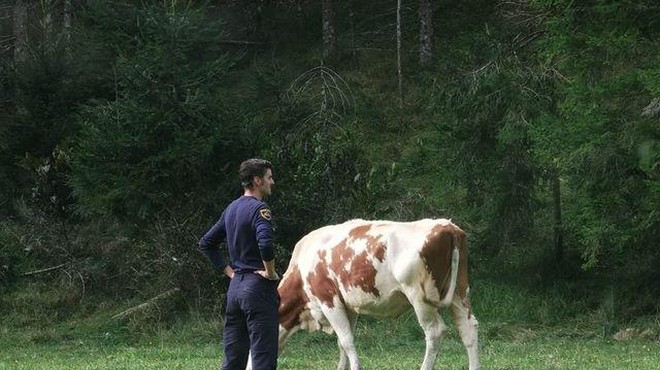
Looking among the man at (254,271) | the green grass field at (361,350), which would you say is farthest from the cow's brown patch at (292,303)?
the man at (254,271)

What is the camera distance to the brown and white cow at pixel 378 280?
1177cm

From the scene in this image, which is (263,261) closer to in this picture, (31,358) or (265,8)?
(31,358)

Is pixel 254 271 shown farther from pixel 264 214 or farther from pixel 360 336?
pixel 360 336

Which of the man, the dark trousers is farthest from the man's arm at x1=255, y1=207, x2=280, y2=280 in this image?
the dark trousers

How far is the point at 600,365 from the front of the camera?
12.6 metres

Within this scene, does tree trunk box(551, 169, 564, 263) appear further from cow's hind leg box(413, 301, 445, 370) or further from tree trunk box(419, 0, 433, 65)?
tree trunk box(419, 0, 433, 65)

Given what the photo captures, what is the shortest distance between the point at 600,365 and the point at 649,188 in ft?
17.6

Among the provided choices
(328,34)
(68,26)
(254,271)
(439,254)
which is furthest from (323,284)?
(328,34)

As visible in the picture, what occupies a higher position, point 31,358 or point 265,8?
point 265,8

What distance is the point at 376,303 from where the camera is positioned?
40.5 feet

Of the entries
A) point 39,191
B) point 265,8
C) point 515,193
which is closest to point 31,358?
point 39,191

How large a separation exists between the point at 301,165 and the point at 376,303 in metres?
9.54

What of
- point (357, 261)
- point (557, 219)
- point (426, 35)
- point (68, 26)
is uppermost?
point (68, 26)

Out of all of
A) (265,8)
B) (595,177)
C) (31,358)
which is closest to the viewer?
(31,358)
